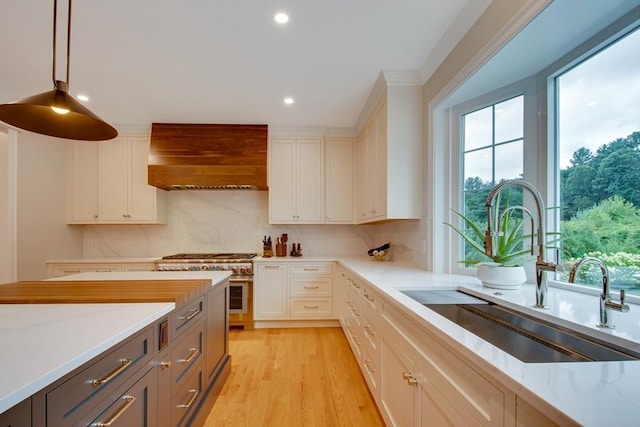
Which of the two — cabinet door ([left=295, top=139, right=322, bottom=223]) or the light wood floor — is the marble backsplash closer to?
cabinet door ([left=295, top=139, right=322, bottom=223])

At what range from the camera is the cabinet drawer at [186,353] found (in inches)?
54.3

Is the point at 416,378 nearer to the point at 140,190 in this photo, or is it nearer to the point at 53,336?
the point at 53,336

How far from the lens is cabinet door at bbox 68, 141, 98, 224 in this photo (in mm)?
3570

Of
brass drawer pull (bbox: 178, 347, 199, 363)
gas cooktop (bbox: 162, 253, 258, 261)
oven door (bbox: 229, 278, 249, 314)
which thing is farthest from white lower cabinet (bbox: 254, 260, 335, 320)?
brass drawer pull (bbox: 178, 347, 199, 363)

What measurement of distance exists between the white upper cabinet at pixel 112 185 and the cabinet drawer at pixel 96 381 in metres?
2.90

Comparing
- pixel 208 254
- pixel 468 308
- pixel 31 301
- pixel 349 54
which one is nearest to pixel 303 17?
pixel 349 54

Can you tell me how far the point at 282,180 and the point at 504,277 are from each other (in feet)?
8.84

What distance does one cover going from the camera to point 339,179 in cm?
372

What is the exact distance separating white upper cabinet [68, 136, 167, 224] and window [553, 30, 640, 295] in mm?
3975

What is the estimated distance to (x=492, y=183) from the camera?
197cm

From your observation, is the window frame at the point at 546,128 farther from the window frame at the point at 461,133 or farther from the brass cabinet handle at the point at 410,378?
the brass cabinet handle at the point at 410,378

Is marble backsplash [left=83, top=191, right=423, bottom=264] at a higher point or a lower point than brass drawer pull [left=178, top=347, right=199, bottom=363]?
higher

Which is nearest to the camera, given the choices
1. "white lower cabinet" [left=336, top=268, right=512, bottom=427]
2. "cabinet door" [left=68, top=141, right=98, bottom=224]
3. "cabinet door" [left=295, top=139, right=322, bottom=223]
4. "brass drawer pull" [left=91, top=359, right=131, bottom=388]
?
"white lower cabinet" [left=336, top=268, right=512, bottom=427]

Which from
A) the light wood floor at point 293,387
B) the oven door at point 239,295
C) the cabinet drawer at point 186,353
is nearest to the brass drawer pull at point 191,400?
the cabinet drawer at point 186,353
